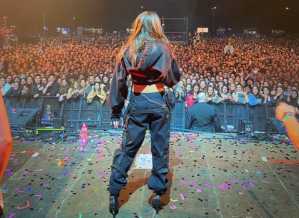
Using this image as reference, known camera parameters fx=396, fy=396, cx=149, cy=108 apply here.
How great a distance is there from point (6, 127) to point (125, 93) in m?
2.52

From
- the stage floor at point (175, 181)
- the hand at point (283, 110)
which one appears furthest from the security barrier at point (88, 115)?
the stage floor at point (175, 181)

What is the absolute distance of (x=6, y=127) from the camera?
1.17 m

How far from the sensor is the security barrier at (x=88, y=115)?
698 cm

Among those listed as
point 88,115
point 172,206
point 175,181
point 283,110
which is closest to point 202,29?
point 283,110

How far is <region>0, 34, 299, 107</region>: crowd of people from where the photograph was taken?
7.13 m

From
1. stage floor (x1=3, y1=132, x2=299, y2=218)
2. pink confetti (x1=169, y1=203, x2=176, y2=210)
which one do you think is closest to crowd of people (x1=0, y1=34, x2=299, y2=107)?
stage floor (x1=3, y1=132, x2=299, y2=218)

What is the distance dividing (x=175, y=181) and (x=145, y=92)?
4.57 ft

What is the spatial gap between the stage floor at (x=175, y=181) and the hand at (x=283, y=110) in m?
0.78

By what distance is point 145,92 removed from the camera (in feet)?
11.7

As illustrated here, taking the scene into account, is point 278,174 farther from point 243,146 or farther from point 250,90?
point 250,90

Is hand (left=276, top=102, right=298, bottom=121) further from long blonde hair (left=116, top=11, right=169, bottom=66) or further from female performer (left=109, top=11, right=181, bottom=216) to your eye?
long blonde hair (left=116, top=11, right=169, bottom=66)

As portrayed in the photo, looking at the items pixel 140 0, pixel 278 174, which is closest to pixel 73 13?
pixel 140 0

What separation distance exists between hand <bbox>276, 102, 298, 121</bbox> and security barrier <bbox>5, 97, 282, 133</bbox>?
0.11 m

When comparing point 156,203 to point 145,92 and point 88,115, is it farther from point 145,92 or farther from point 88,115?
point 88,115
